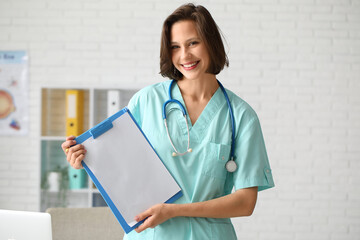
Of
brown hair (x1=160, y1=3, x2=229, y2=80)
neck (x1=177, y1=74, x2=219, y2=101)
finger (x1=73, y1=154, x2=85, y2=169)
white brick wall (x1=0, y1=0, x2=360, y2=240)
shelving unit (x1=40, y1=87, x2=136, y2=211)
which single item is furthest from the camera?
white brick wall (x1=0, y1=0, x2=360, y2=240)

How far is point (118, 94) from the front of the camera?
348cm

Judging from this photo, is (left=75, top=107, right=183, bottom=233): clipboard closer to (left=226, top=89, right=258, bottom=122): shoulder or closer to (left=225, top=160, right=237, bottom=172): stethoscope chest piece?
(left=225, top=160, right=237, bottom=172): stethoscope chest piece

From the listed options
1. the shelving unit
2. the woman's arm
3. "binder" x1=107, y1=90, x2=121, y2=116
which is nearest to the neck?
the woman's arm

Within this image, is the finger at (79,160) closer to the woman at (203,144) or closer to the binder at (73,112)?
the woman at (203,144)

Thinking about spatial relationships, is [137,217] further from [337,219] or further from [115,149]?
[337,219]

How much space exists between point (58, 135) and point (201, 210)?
8.50ft

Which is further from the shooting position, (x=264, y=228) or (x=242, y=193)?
(x=264, y=228)

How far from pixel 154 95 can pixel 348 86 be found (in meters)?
2.89

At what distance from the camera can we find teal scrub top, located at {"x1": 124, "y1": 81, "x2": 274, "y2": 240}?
55.0 inches

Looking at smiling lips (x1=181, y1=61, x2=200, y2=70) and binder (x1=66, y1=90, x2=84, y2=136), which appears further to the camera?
binder (x1=66, y1=90, x2=84, y2=136)

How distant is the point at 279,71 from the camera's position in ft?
12.7

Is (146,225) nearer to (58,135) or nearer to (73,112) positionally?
(73,112)

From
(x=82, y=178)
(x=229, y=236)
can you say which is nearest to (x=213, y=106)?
(x=229, y=236)

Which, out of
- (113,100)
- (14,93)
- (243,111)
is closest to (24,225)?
(243,111)
